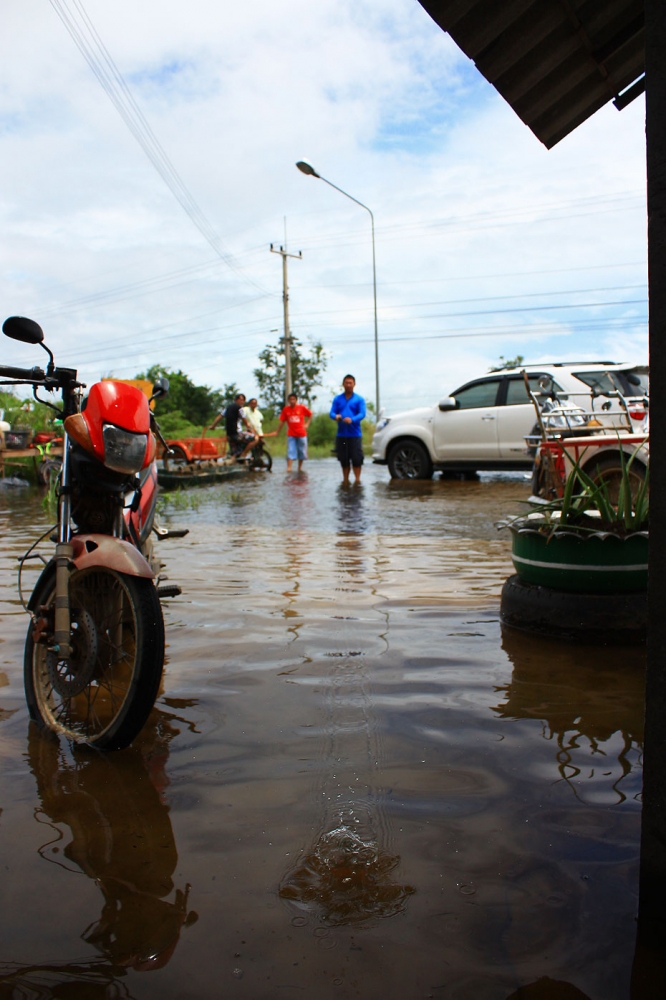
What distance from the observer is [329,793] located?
8.56 ft

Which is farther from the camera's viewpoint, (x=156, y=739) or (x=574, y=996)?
(x=156, y=739)

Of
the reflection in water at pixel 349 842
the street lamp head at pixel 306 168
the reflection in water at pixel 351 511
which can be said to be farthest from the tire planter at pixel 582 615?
the street lamp head at pixel 306 168

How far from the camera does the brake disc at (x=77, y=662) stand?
10.2 ft

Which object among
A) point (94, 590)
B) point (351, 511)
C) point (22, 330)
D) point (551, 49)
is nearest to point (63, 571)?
point (94, 590)

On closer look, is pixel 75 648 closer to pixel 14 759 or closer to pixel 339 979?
pixel 14 759

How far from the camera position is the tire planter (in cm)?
404

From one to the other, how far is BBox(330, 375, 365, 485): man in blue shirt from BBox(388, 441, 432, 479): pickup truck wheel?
0.75 metres

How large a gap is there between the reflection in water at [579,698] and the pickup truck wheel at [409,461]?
443 inches

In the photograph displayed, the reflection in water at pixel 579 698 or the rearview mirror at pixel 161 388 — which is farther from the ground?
the rearview mirror at pixel 161 388

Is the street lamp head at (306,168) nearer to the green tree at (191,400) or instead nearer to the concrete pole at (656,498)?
the green tree at (191,400)

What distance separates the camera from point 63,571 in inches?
122

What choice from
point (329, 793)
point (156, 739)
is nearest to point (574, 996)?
point (329, 793)

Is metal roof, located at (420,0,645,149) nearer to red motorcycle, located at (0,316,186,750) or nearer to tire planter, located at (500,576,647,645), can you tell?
red motorcycle, located at (0,316,186,750)

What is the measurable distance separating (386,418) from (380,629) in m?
12.0
